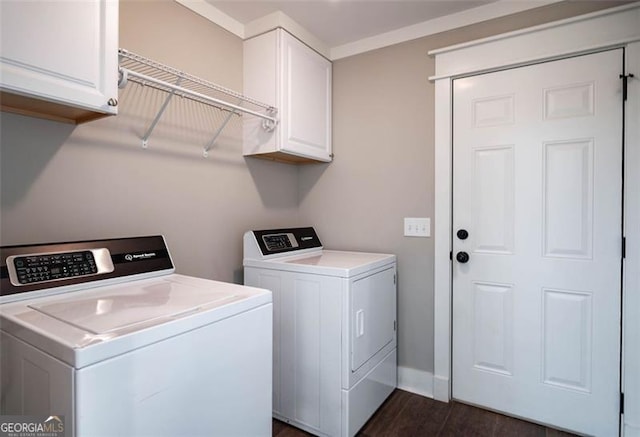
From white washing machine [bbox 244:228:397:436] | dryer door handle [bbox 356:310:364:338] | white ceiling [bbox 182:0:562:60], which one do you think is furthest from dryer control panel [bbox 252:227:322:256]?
white ceiling [bbox 182:0:562:60]

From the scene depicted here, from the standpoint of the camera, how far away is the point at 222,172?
6.89 ft

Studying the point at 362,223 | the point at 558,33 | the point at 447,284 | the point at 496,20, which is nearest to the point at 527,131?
the point at 558,33

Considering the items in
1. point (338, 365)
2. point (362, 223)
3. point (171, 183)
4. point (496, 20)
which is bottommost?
point (338, 365)

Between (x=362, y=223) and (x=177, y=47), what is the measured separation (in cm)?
155

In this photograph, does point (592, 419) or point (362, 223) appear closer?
point (592, 419)

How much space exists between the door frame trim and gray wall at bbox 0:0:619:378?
0.25ft

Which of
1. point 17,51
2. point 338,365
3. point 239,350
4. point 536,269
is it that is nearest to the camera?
point 17,51

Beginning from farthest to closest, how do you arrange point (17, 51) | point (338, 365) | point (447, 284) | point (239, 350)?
point (447, 284) → point (338, 365) → point (239, 350) → point (17, 51)

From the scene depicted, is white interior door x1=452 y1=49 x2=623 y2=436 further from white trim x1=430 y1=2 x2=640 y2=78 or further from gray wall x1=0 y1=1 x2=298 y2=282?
gray wall x1=0 y1=1 x2=298 y2=282

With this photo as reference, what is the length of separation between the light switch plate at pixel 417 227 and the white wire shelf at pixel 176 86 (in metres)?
1.06

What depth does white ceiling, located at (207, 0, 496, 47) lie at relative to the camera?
1987 millimetres

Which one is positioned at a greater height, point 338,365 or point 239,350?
point 239,350

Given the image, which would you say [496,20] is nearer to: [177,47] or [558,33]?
[558,33]

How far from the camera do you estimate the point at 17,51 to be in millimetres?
1041
